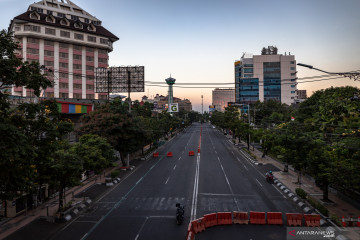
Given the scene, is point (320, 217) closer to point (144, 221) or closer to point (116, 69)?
point (144, 221)

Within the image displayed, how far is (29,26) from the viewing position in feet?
191

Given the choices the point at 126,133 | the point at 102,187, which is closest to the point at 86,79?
the point at 126,133

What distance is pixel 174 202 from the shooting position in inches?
848

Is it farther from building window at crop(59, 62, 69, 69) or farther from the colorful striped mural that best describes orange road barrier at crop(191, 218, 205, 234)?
building window at crop(59, 62, 69, 69)

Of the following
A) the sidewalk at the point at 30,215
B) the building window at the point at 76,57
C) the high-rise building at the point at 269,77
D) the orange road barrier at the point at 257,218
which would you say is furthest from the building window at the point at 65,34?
the high-rise building at the point at 269,77

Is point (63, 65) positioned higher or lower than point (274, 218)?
higher

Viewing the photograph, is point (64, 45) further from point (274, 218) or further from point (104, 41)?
point (274, 218)

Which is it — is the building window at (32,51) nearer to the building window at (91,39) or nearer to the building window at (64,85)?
the building window at (64,85)

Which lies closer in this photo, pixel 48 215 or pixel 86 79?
pixel 48 215

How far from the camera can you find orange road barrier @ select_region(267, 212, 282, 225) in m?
16.8

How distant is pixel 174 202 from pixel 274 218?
27.9 ft

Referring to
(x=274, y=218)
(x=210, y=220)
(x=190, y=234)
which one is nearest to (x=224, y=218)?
(x=210, y=220)

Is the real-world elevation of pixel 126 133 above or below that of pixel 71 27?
below

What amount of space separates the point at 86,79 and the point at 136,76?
1202 inches
